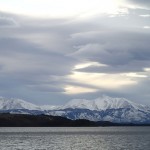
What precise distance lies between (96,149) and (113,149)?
535 centimetres

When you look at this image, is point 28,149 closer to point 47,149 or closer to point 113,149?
point 47,149

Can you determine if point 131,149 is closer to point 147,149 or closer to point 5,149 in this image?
point 147,149

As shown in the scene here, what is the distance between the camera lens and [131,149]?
117812 millimetres

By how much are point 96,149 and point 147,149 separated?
15.7 m

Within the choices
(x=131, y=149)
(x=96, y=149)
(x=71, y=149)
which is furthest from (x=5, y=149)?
(x=131, y=149)

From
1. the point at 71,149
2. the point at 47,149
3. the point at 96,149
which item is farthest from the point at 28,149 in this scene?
the point at 96,149

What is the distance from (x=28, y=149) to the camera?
120000mm

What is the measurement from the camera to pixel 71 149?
121m

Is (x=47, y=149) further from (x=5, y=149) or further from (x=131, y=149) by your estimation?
(x=131, y=149)

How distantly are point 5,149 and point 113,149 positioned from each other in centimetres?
3340

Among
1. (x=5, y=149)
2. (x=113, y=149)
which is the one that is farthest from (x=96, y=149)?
(x=5, y=149)

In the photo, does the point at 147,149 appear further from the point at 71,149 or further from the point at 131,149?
the point at 71,149

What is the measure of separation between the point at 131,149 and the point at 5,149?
1527 inches

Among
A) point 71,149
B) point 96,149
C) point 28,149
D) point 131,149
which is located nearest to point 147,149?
point 131,149
